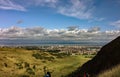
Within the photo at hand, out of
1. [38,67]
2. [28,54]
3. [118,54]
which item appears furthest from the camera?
[28,54]

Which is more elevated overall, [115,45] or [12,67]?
[115,45]

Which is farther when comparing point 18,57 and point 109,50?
point 18,57

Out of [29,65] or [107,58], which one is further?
[29,65]

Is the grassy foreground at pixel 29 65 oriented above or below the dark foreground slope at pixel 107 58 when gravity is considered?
below

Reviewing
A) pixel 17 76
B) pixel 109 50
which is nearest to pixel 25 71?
pixel 17 76

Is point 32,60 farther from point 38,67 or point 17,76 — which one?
point 17,76

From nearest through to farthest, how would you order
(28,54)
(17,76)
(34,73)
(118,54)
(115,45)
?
(118,54)
(115,45)
(17,76)
(34,73)
(28,54)

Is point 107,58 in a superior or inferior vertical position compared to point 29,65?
superior

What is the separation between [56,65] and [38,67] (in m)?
7.35

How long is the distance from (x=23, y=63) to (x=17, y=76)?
45.8 feet

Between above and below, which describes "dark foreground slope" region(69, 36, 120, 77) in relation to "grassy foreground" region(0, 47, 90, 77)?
above

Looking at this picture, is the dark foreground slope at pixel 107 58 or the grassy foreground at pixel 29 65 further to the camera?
the grassy foreground at pixel 29 65

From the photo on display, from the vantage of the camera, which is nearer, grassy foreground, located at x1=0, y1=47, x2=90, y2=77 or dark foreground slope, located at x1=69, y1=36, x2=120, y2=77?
dark foreground slope, located at x1=69, y1=36, x2=120, y2=77

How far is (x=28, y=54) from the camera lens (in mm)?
80062
